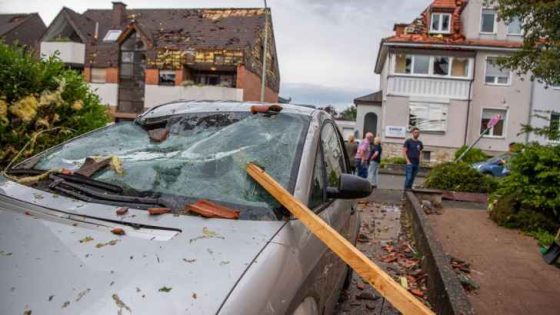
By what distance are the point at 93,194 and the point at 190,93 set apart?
28.1 meters

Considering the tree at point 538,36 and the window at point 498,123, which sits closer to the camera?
the tree at point 538,36

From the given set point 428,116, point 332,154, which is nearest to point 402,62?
point 428,116

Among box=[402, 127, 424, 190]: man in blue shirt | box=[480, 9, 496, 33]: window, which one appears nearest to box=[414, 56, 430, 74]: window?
box=[480, 9, 496, 33]: window

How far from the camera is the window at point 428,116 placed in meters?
25.3

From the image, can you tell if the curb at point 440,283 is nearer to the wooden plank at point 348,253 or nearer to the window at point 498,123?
the wooden plank at point 348,253

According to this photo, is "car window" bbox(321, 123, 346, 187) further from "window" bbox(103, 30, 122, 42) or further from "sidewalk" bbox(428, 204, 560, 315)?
"window" bbox(103, 30, 122, 42)

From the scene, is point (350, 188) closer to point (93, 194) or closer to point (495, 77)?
point (93, 194)

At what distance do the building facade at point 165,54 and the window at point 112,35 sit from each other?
0.08 m

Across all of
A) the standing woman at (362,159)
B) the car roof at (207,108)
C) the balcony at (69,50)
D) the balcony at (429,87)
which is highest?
the balcony at (69,50)

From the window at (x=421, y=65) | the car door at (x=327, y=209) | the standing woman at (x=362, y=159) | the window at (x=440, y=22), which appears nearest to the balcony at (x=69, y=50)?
the window at (x=421, y=65)

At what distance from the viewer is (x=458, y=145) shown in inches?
1009

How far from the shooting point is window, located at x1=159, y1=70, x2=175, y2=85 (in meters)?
30.7

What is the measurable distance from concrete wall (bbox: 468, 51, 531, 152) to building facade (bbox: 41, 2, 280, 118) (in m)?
14.7

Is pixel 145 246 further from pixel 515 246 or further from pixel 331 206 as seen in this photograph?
pixel 515 246
